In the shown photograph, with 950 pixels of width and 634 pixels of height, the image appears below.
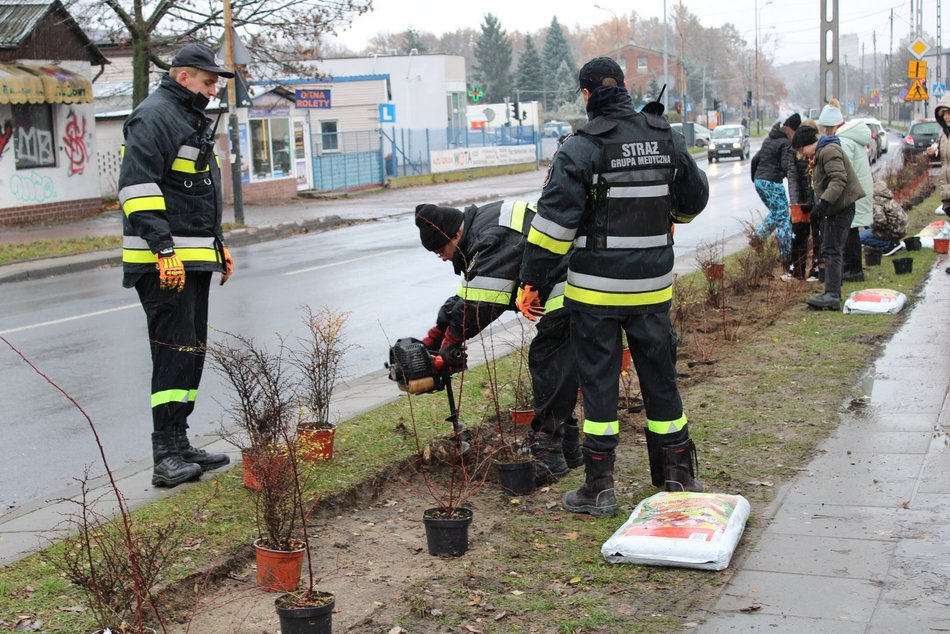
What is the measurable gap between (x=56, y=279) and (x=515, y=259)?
518 inches

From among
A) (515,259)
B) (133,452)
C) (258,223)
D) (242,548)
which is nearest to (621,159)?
(515,259)

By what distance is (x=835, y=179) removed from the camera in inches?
417

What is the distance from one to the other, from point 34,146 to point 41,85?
1510mm

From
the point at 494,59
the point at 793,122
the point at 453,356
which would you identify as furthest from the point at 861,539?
the point at 494,59

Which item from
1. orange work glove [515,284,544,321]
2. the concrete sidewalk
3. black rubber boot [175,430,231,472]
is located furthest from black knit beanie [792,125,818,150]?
black rubber boot [175,430,231,472]

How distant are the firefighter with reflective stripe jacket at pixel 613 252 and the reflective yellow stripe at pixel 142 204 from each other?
1.92m

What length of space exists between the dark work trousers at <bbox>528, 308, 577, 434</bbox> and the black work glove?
18.9 inches

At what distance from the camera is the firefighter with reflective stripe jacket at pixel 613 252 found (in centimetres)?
508

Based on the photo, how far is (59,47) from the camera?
26.3 meters

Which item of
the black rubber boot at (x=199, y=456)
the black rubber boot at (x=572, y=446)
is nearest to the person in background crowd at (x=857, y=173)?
the black rubber boot at (x=572, y=446)

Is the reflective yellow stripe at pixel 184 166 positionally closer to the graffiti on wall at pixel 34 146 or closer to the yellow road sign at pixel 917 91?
the graffiti on wall at pixel 34 146

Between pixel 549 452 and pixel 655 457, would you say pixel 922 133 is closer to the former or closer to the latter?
pixel 549 452

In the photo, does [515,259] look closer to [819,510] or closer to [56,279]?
[819,510]

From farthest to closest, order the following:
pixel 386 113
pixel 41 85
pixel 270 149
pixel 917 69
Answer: pixel 386 113 < pixel 270 149 < pixel 917 69 < pixel 41 85
